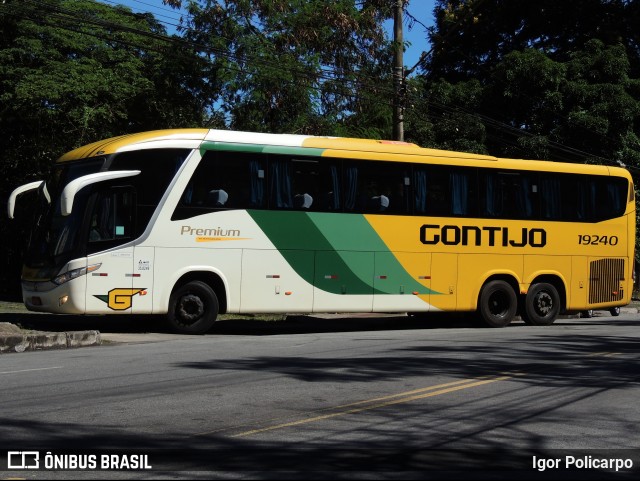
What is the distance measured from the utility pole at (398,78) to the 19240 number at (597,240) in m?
5.32

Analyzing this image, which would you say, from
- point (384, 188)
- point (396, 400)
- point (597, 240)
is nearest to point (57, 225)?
point (384, 188)

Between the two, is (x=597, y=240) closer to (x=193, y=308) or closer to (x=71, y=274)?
(x=193, y=308)

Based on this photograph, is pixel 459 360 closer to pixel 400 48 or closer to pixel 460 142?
pixel 400 48

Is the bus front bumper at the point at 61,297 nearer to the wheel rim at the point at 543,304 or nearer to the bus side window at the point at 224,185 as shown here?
the bus side window at the point at 224,185

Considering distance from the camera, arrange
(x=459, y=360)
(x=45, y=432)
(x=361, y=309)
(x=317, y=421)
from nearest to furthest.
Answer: (x=45, y=432) < (x=317, y=421) < (x=459, y=360) < (x=361, y=309)

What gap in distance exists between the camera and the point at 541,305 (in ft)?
74.7

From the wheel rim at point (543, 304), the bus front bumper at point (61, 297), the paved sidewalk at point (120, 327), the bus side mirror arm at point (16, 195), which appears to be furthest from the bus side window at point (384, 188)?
the bus side mirror arm at point (16, 195)

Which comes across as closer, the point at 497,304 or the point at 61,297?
the point at 61,297

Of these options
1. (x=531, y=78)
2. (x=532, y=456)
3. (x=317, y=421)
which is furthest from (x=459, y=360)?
(x=531, y=78)

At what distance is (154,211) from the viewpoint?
712 inches

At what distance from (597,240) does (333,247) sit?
7340 mm

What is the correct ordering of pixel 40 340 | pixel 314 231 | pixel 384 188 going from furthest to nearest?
1. pixel 384 188
2. pixel 314 231
3. pixel 40 340

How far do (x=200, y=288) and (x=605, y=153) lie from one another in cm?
2204

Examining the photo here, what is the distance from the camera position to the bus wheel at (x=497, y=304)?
2181 cm
